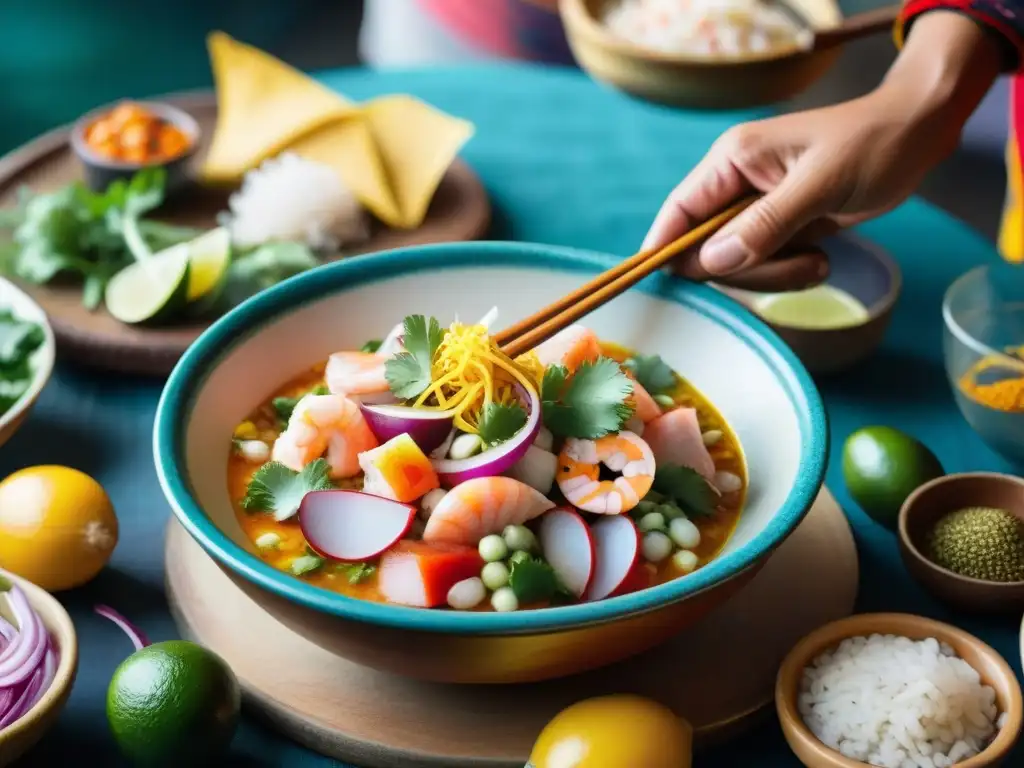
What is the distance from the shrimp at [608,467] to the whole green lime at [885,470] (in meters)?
0.42

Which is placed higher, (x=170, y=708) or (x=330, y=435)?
(x=330, y=435)

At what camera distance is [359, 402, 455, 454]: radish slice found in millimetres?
1527

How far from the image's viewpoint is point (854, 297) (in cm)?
223

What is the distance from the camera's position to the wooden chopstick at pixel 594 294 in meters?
1.70

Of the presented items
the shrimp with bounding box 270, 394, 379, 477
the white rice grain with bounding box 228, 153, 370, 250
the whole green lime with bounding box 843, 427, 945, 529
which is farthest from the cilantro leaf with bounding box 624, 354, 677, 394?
the white rice grain with bounding box 228, 153, 370, 250

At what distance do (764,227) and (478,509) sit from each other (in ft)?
2.23

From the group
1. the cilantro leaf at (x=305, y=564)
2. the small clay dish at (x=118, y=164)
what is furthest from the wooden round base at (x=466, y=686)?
the small clay dish at (x=118, y=164)

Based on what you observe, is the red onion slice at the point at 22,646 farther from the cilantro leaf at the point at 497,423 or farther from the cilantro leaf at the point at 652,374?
the cilantro leaf at the point at 652,374

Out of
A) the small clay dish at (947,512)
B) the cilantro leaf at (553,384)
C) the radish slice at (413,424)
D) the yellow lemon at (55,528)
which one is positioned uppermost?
the cilantro leaf at (553,384)

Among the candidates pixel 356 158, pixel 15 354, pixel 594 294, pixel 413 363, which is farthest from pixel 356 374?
pixel 356 158

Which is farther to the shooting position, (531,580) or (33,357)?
(33,357)

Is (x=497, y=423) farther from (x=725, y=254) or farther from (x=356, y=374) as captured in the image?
(x=725, y=254)

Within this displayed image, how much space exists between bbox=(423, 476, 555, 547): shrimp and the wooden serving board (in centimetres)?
86

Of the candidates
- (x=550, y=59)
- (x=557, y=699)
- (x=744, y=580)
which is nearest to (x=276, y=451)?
(x=557, y=699)
